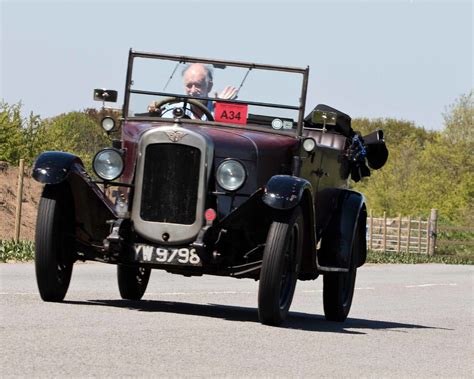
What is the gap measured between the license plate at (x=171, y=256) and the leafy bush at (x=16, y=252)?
388 inches

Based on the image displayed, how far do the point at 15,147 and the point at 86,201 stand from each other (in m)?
35.7

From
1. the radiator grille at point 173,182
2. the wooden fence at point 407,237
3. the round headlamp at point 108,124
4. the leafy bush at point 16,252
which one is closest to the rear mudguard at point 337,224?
the radiator grille at point 173,182

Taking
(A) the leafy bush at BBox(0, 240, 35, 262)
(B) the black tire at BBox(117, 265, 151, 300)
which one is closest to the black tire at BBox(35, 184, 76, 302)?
(B) the black tire at BBox(117, 265, 151, 300)

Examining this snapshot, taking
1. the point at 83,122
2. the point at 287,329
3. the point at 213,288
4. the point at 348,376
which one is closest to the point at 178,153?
the point at 287,329

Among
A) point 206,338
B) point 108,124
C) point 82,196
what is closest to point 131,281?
point 108,124

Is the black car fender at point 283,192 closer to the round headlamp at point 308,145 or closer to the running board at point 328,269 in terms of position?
the round headlamp at point 308,145

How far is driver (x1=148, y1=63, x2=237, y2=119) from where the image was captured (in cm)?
1202

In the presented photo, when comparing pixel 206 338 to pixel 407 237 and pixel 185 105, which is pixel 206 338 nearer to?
pixel 185 105

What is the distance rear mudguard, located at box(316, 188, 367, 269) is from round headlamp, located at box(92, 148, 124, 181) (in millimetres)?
2239

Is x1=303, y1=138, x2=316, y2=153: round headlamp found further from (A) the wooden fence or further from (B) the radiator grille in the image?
(A) the wooden fence

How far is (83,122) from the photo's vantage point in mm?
84000

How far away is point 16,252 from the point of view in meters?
21.4

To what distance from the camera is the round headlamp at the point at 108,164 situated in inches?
423

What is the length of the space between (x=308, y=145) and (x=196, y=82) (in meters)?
1.41
